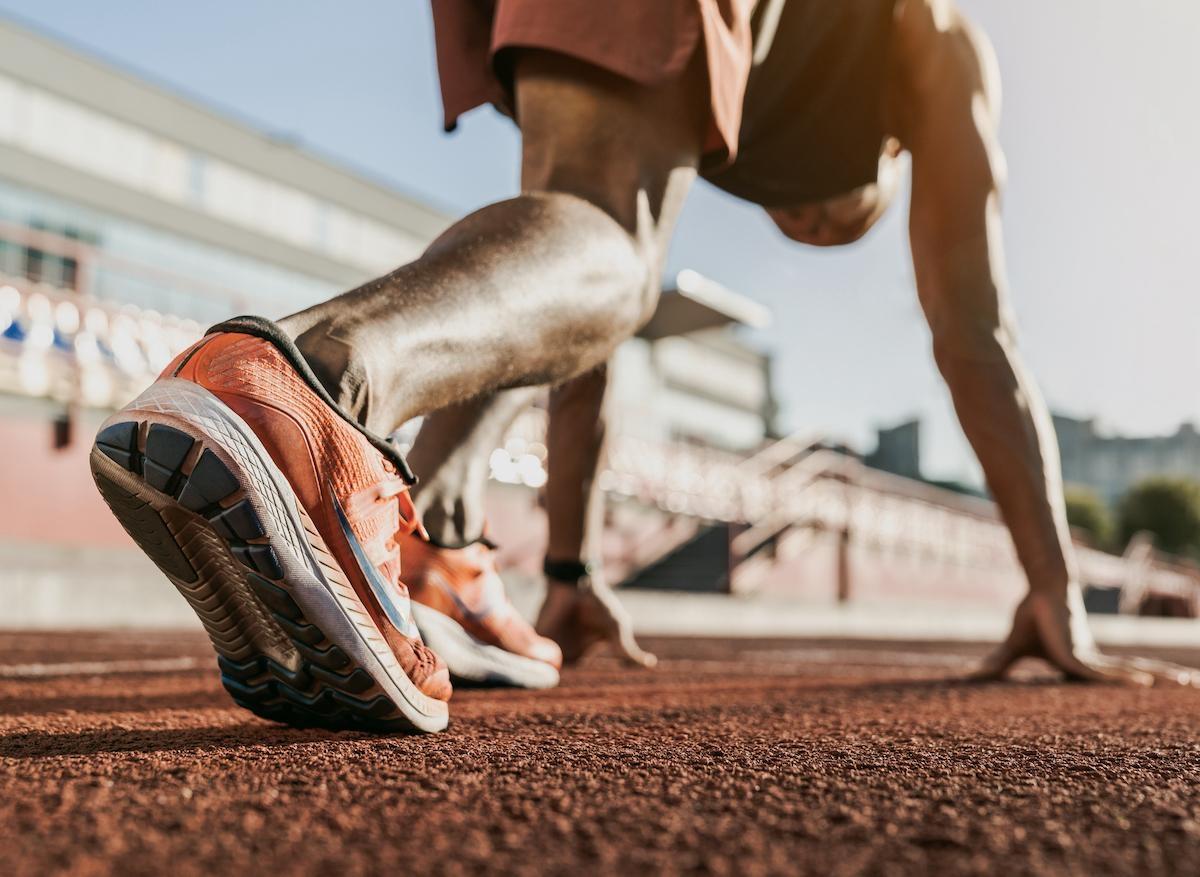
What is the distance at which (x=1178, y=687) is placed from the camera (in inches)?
78.6

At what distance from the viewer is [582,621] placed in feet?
7.46

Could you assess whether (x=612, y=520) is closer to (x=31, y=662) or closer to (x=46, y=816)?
(x=31, y=662)

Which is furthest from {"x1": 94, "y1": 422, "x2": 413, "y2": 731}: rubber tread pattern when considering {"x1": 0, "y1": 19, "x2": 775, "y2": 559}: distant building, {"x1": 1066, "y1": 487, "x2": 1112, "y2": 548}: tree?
{"x1": 1066, "y1": 487, "x2": 1112, "y2": 548}: tree

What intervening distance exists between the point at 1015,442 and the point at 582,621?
95cm

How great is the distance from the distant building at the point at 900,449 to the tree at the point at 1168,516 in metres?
10.3

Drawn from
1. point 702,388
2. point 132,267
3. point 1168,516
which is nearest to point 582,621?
point 132,267

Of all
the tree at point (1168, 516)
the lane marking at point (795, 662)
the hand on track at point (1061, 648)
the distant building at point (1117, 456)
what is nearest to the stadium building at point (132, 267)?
the lane marking at point (795, 662)

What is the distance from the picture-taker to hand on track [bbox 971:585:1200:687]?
202 centimetres

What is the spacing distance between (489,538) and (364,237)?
3109cm

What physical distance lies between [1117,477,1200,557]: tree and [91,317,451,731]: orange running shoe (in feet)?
151

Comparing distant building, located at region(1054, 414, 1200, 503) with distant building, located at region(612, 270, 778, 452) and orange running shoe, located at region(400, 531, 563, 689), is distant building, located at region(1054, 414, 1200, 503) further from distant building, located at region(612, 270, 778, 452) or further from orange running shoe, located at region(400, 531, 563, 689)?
orange running shoe, located at region(400, 531, 563, 689)

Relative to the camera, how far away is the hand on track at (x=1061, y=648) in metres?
2.02

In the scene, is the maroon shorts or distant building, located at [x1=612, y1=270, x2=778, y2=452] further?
distant building, located at [x1=612, y1=270, x2=778, y2=452]

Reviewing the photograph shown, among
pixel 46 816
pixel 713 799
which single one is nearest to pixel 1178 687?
pixel 713 799
